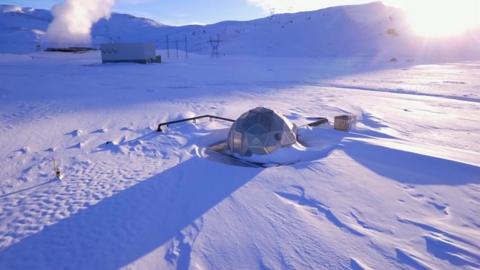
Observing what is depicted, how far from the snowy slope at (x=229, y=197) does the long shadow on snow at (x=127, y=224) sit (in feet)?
0.06

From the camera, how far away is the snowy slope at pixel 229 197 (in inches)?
146

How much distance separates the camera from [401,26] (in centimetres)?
6056

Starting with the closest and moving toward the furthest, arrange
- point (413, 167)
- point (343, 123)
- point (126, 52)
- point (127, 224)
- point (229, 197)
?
point (127, 224) < point (229, 197) < point (413, 167) < point (343, 123) < point (126, 52)

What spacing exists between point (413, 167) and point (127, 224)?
4934 mm

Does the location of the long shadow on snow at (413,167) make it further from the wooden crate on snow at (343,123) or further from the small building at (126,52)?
the small building at (126,52)

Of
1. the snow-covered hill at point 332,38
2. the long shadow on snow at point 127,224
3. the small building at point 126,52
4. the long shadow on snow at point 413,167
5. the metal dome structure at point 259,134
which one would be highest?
the snow-covered hill at point 332,38

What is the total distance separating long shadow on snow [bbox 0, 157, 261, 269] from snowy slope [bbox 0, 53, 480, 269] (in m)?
0.02

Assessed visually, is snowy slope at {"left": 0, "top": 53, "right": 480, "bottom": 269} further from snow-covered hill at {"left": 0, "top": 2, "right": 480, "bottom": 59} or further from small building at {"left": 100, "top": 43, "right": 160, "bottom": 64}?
snow-covered hill at {"left": 0, "top": 2, "right": 480, "bottom": 59}

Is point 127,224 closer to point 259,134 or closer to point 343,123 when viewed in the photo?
point 259,134

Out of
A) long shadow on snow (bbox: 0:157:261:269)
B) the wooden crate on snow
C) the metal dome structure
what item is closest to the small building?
Result: the wooden crate on snow

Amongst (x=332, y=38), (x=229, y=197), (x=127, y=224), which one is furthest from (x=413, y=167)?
(x=332, y=38)

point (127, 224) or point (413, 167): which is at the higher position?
point (413, 167)

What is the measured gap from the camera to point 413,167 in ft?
19.5

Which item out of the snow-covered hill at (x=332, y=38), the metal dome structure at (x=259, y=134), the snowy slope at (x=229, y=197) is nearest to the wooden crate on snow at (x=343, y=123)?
the snowy slope at (x=229, y=197)
